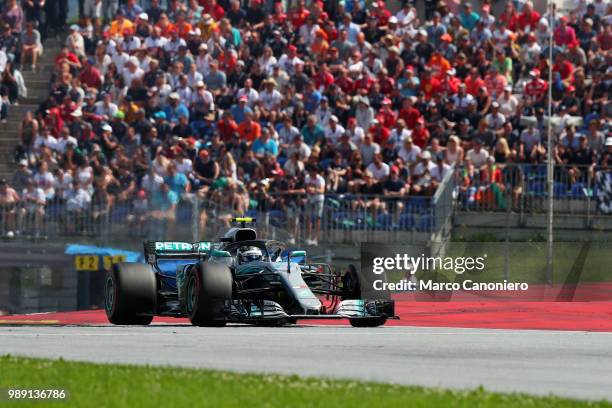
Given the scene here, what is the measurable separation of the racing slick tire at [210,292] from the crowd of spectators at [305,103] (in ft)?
29.9

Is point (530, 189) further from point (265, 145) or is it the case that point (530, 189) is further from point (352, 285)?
point (352, 285)

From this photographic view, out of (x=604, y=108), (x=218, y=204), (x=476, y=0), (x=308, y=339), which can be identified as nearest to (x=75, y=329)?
(x=308, y=339)

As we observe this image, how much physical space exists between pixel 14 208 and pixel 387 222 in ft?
23.4

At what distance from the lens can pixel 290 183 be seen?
3198 centimetres

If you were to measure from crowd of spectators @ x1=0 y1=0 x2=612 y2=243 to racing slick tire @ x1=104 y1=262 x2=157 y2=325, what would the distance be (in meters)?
8.30

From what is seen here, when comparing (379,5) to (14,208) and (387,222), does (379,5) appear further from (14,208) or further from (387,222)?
(14,208)

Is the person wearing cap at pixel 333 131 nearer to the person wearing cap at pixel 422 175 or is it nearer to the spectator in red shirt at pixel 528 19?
the person wearing cap at pixel 422 175

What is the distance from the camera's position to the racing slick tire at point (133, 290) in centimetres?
2184

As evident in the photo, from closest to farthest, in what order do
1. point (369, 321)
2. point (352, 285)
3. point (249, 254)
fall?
1. point (249, 254)
2. point (352, 285)
3. point (369, 321)

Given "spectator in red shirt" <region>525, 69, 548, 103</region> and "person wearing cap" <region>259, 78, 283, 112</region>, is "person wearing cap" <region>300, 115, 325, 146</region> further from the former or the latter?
"spectator in red shirt" <region>525, 69, 548, 103</region>

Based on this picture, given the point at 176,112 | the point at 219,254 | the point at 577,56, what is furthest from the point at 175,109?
the point at 219,254

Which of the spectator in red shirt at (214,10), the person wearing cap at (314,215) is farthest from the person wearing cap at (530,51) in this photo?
the spectator in red shirt at (214,10)

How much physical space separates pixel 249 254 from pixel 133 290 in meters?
1.65

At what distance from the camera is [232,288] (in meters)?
21.0
